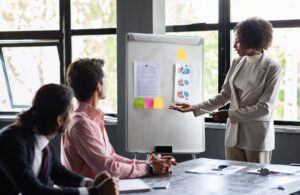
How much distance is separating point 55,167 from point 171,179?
59 cm

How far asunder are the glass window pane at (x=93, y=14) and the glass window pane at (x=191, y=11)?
59 centimetres

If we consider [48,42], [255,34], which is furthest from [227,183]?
[48,42]

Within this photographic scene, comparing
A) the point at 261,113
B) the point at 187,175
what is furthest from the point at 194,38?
the point at 187,175

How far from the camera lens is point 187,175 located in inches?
102

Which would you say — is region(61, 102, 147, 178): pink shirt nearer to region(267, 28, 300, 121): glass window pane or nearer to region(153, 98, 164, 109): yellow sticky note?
region(153, 98, 164, 109): yellow sticky note

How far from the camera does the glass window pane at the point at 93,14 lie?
16.4 ft

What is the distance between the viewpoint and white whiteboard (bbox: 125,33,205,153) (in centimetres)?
412

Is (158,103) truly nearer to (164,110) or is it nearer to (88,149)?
(164,110)

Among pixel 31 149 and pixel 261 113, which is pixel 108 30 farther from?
pixel 31 149

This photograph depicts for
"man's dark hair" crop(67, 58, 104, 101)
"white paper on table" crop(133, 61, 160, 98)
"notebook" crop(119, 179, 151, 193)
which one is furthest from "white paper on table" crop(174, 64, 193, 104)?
"notebook" crop(119, 179, 151, 193)

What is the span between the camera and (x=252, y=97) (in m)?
3.47

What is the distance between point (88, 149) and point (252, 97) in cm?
153

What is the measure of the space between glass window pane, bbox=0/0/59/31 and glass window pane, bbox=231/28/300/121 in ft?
7.51

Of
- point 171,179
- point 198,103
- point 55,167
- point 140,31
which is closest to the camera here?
point 55,167
